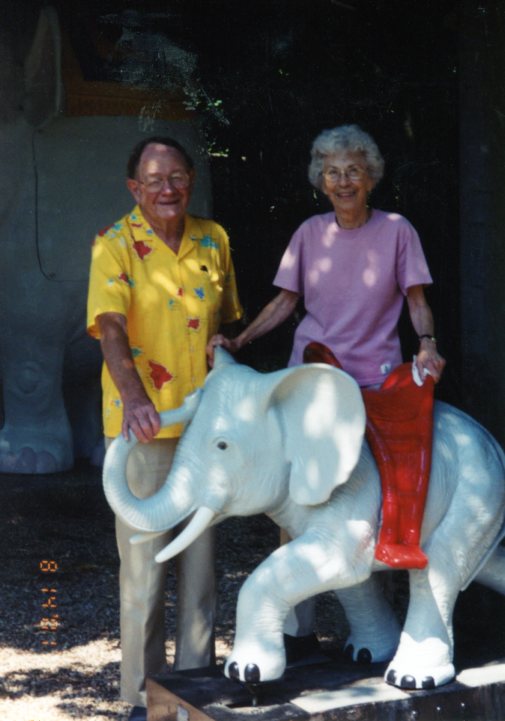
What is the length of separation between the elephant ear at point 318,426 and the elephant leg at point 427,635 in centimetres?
39

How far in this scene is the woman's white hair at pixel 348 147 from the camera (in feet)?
11.9

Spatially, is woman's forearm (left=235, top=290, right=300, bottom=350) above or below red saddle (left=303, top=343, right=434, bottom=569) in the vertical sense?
above

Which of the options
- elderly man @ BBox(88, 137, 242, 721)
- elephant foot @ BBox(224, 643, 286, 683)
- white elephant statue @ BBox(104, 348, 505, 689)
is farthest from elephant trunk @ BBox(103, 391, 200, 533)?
elephant foot @ BBox(224, 643, 286, 683)

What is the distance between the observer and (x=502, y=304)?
4227 mm

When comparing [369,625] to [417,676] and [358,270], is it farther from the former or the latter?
[358,270]

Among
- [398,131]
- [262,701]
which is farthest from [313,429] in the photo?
[398,131]

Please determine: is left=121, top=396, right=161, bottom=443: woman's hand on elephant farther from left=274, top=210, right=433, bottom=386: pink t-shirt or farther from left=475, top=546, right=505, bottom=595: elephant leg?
left=475, top=546, right=505, bottom=595: elephant leg

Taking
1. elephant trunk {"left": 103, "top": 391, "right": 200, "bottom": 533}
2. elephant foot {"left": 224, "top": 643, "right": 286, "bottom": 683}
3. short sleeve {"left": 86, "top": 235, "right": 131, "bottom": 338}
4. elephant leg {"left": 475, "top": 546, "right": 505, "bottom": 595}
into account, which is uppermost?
short sleeve {"left": 86, "top": 235, "right": 131, "bottom": 338}

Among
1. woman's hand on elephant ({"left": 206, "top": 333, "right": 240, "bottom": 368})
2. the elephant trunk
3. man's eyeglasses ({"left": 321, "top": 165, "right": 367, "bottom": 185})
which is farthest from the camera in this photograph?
woman's hand on elephant ({"left": 206, "top": 333, "right": 240, "bottom": 368})

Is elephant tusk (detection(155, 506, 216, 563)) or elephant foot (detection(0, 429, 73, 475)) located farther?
elephant foot (detection(0, 429, 73, 475))

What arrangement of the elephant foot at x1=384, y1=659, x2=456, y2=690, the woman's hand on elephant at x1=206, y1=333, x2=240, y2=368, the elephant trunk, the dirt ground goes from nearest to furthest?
1. the elephant trunk
2. the elephant foot at x1=384, y1=659, x2=456, y2=690
3. the woman's hand on elephant at x1=206, y1=333, x2=240, y2=368
4. the dirt ground

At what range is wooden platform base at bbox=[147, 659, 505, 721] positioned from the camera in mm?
3428

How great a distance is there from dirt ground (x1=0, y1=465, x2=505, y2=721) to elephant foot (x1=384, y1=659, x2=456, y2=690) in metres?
0.29

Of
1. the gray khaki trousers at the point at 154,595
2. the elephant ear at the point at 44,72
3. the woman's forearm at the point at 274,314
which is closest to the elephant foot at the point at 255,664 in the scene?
the gray khaki trousers at the point at 154,595
